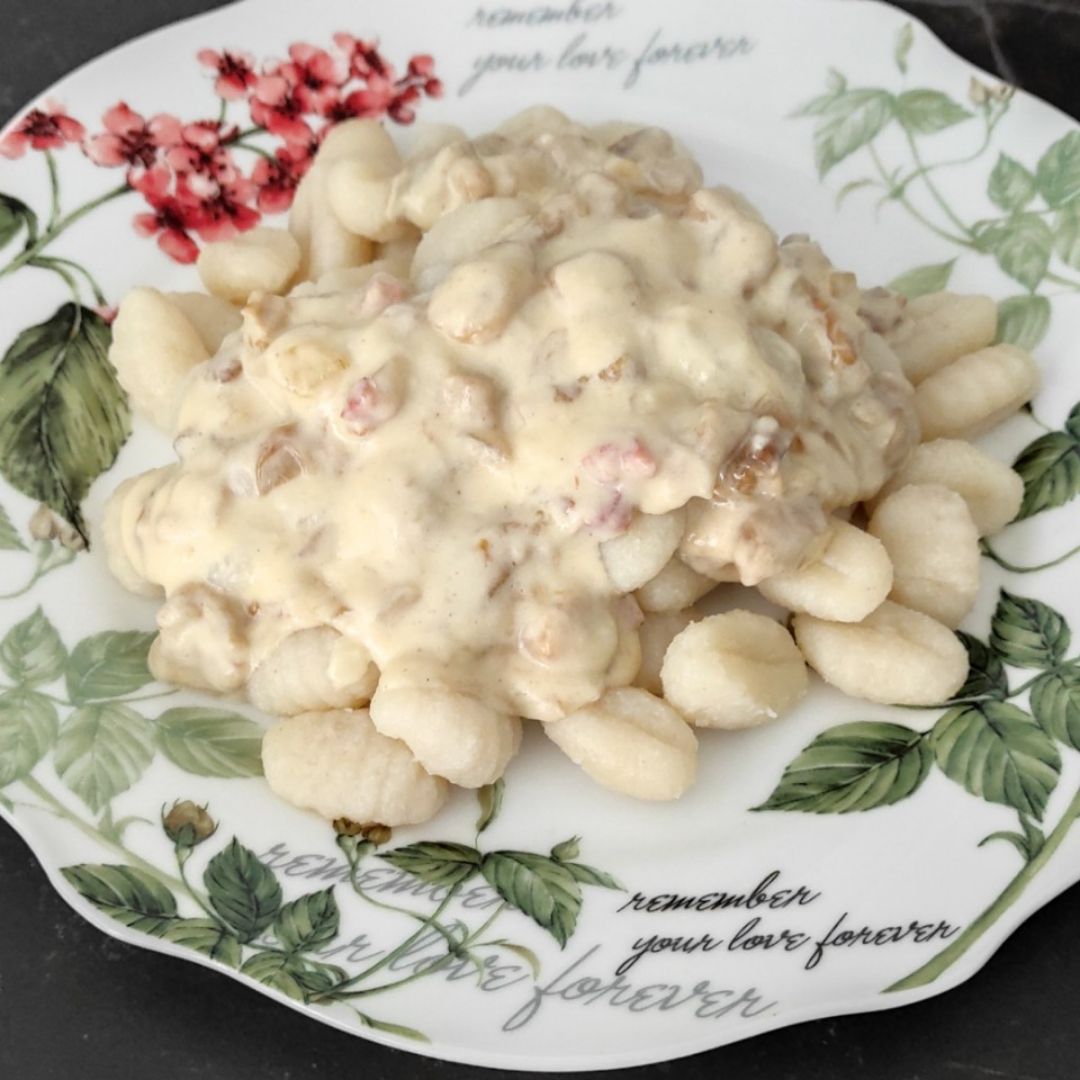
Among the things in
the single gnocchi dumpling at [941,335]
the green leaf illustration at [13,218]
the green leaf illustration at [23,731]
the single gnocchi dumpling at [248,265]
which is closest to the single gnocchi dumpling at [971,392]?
the single gnocchi dumpling at [941,335]

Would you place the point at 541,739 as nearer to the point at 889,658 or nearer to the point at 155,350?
the point at 889,658

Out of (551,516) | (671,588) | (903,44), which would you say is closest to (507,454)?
(551,516)

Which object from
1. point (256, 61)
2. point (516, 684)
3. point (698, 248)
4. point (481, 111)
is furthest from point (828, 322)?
point (256, 61)

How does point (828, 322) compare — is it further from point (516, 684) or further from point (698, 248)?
point (516, 684)

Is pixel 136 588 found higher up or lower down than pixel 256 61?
lower down

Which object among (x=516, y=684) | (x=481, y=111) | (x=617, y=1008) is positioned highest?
(x=481, y=111)

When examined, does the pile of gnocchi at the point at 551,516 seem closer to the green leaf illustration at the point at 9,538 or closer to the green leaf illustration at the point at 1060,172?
the green leaf illustration at the point at 9,538

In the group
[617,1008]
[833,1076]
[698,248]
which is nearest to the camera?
[617,1008]
